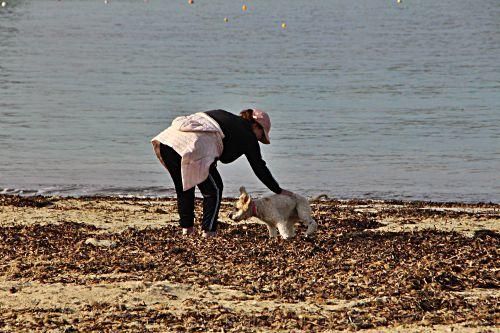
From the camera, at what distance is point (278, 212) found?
966cm

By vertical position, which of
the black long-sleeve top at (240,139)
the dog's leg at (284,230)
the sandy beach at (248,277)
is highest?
the black long-sleeve top at (240,139)

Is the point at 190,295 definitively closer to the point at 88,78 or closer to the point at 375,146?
the point at 375,146

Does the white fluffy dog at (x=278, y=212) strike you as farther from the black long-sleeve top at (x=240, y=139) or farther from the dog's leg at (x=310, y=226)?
the black long-sleeve top at (x=240, y=139)

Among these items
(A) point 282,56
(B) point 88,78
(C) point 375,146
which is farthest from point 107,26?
(C) point 375,146

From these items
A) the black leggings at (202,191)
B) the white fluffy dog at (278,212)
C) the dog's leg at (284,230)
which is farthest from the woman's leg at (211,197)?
the dog's leg at (284,230)

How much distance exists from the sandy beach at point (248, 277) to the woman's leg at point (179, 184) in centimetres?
21

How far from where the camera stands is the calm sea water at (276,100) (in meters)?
18.1

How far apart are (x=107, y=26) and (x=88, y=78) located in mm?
29384

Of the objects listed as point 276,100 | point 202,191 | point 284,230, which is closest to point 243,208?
point 284,230

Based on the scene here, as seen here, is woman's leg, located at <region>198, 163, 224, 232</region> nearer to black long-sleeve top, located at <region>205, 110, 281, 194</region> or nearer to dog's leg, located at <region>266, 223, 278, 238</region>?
black long-sleeve top, located at <region>205, 110, 281, 194</region>

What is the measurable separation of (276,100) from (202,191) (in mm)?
19269

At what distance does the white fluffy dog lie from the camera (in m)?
9.69

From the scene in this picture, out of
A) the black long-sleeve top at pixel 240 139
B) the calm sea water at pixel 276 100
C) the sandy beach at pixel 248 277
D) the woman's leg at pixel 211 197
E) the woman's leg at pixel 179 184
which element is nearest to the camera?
the sandy beach at pixel 248 277

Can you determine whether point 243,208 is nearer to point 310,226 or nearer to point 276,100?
point 310,226
